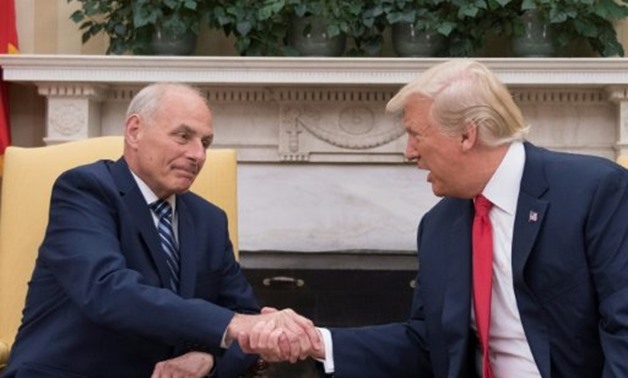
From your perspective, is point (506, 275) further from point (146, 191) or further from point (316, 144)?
point (316, 144)

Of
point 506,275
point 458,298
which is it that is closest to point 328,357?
point 458,298

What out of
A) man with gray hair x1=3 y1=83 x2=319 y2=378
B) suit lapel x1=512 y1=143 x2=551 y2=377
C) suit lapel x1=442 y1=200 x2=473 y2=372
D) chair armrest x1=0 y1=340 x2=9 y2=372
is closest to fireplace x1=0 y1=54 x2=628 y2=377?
chair armrest x1=0 y1=340 x2=9 y2=372

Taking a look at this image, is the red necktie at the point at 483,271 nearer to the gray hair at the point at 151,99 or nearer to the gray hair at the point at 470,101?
the gray hair at the point at 470,101

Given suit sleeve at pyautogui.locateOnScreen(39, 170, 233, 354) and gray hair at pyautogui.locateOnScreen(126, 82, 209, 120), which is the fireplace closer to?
gray hair at pyautogui.locateOnScreen(126, 82, 209, 120)

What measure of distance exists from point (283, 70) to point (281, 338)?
Result: 2006mm

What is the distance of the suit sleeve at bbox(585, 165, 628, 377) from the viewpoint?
6.43 feet

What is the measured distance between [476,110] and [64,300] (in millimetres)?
989

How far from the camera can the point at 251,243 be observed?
435cm

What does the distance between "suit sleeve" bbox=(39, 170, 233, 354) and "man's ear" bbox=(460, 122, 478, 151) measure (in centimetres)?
60

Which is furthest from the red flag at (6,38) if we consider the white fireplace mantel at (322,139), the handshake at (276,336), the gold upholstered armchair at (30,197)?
the handshake at (276,336)

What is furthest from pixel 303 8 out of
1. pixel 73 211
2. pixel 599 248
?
pixel 599 248

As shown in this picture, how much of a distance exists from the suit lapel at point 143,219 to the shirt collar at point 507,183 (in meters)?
0.75

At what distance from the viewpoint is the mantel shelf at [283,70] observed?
413 centimetres

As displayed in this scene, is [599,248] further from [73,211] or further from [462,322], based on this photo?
[73,211]
